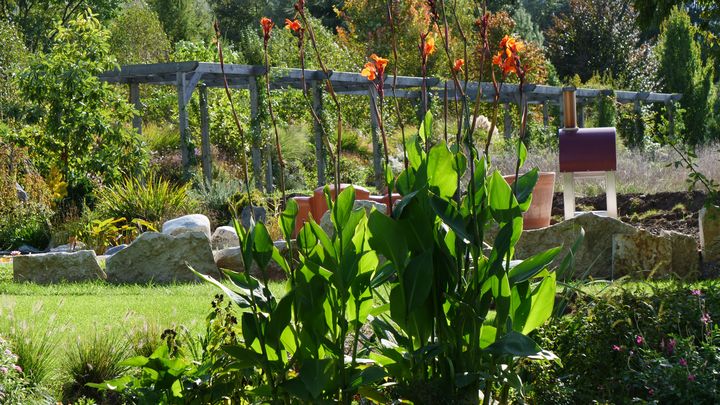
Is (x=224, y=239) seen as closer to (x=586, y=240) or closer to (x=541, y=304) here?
(x=586, y=240)

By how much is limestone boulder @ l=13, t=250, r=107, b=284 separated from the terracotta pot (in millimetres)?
4130

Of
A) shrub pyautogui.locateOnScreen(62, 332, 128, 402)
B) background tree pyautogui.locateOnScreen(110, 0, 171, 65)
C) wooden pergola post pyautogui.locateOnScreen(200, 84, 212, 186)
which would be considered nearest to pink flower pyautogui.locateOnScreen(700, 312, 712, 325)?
shrub pyautogui.locateOnScreen(62, 332, 128, 402)

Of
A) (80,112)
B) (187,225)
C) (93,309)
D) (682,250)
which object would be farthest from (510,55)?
(80,112)

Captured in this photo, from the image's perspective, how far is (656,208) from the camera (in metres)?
11.2

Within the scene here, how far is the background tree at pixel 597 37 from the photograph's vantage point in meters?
32.0

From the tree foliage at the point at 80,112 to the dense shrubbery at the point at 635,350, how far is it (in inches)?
385

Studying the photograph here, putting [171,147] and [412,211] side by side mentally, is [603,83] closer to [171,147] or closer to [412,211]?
[171,147]

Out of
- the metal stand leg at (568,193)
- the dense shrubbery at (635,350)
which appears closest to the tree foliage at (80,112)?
the metal stand leg at (568,193)

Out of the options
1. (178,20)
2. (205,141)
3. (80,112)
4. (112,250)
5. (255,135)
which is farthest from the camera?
(178,20)

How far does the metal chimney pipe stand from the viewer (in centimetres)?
938

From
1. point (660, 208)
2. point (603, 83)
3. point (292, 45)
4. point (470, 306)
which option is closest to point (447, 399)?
point (470, 306)

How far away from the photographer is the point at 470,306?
3045 mm

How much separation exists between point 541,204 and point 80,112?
261 inches

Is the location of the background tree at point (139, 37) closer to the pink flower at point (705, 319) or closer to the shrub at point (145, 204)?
the shrub at point (145, 204)
